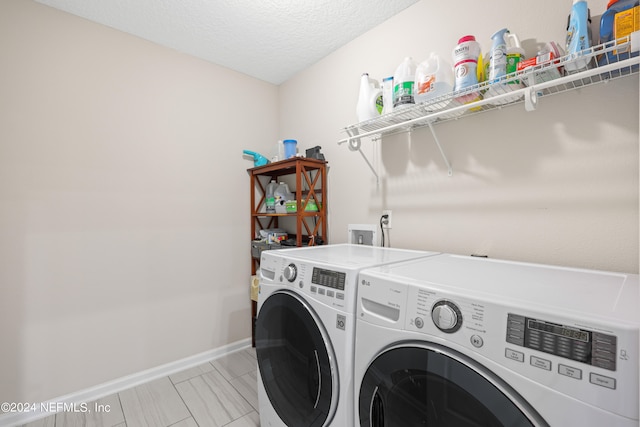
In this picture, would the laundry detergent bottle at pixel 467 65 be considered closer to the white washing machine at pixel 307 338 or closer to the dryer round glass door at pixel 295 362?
the white washing machine at pixel 307 338

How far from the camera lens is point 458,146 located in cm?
147

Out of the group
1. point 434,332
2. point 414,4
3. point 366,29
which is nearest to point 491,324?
point 434,332

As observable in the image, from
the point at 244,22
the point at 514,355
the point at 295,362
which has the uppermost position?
the point at 244,22

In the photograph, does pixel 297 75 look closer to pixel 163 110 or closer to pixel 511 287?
pixel 163 110

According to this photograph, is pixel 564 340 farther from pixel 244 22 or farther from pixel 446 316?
pixel 244 22

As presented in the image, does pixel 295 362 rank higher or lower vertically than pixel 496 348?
lower

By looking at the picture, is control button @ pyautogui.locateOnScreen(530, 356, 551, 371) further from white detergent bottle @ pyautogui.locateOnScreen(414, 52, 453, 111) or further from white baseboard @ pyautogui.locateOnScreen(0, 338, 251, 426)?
white baseboard @ pyautogui.locateOnScreen(0, 338, 251, 426)

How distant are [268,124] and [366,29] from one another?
1193mm

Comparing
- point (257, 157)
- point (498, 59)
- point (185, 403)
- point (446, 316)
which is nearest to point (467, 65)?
point (498, 59)

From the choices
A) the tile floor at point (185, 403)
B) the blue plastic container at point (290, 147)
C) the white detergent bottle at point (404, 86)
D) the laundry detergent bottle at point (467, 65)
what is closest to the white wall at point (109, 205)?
the tile floor at point (185, 403)

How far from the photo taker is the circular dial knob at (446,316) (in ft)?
2.26

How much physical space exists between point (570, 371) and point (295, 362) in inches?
37.3

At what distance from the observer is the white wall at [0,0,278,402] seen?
5.26 feet

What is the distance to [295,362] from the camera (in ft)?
3.95
